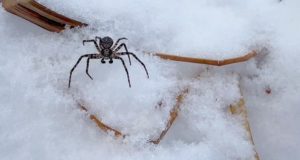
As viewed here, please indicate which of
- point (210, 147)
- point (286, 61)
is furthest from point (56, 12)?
point (286, 61)

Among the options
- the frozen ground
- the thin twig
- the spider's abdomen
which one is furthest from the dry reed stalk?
the thin twig

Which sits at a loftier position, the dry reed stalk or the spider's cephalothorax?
the dry reed stalk

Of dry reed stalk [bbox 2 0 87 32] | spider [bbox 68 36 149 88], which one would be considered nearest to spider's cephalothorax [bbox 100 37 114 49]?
spider [bbox 68 36 149 88]

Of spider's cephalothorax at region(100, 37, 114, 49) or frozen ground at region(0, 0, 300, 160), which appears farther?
spider's cephalothorax at region(100, 37, 114, 49)

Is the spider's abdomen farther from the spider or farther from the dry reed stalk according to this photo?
the dry reed stalk

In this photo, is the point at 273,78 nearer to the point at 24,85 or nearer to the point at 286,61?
the point at 286,61

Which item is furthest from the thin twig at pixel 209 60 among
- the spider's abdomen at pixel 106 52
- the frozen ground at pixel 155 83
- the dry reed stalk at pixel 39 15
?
the dry reed stalk at pixel 39 15

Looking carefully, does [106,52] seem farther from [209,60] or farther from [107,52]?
[209,60]

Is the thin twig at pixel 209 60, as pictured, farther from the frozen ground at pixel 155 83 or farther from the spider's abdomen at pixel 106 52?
the spider's abdomen at pixel 106 52
